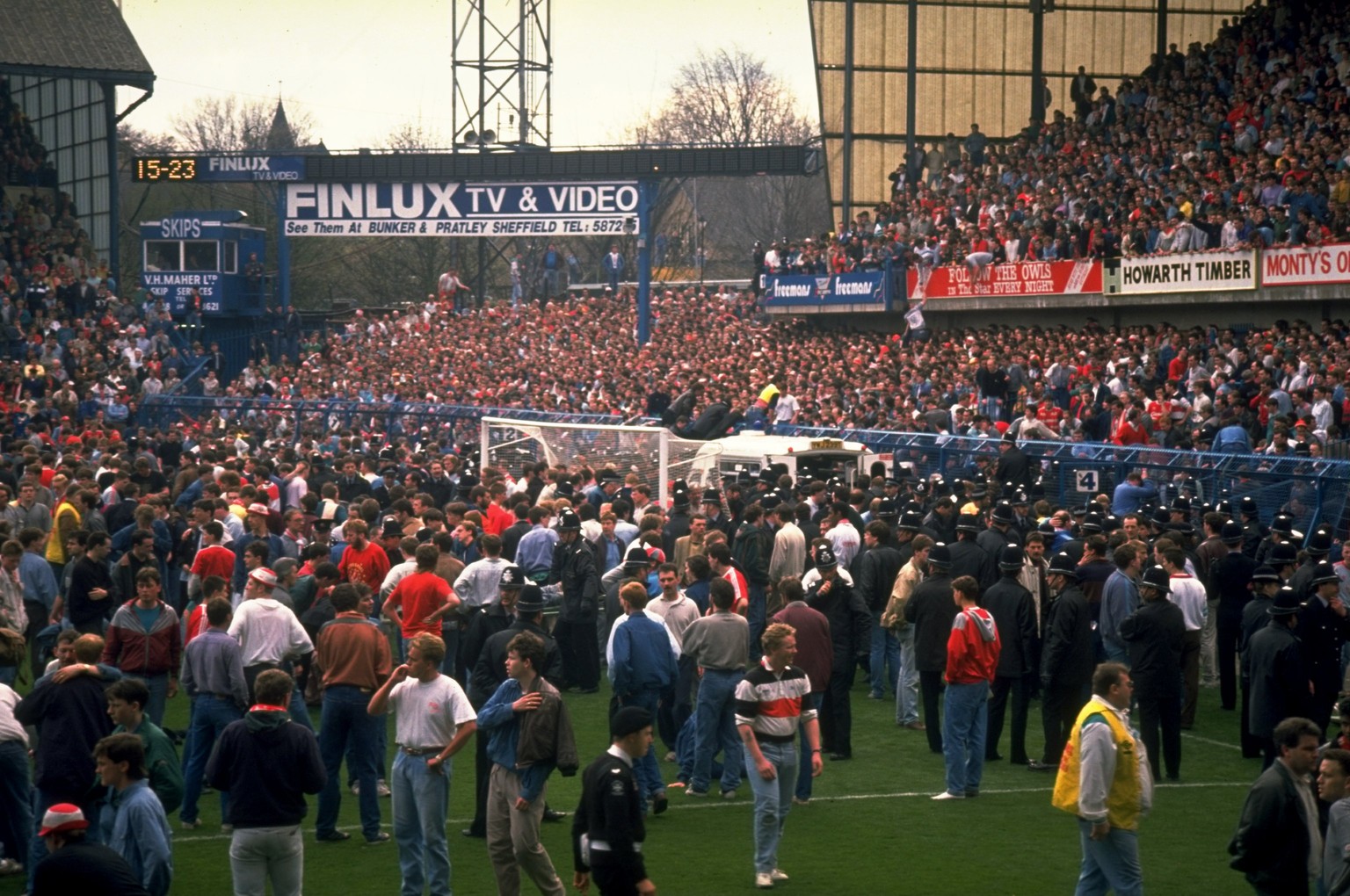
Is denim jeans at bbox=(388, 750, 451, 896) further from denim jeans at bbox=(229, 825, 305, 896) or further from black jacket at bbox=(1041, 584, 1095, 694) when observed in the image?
black jacket at bbox=(1041, 584, 1095, 694)

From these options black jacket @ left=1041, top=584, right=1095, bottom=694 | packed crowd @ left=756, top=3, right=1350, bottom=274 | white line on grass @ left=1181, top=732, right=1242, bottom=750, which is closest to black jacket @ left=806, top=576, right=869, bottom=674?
black jacket @ left=1041, top=584, right=1095, bottom=694

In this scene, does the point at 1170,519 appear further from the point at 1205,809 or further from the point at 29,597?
the point at 29,597

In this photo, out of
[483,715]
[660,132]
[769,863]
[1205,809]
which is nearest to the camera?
[483,715]

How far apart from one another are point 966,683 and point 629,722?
4547 mm

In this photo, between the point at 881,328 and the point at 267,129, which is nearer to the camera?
the point at 881,328

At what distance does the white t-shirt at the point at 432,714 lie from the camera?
30.6 feet

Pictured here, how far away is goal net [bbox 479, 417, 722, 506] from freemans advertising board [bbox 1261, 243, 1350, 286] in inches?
413

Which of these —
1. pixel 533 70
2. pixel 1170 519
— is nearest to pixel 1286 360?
pixel 1170 519

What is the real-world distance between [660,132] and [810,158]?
145 feet

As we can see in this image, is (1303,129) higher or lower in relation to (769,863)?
higher

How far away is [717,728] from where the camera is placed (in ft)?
39.9

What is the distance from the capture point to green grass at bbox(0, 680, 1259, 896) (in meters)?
10.2

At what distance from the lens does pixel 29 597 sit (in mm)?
13812

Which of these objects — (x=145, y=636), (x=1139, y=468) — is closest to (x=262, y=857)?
(x=145, y=636)
